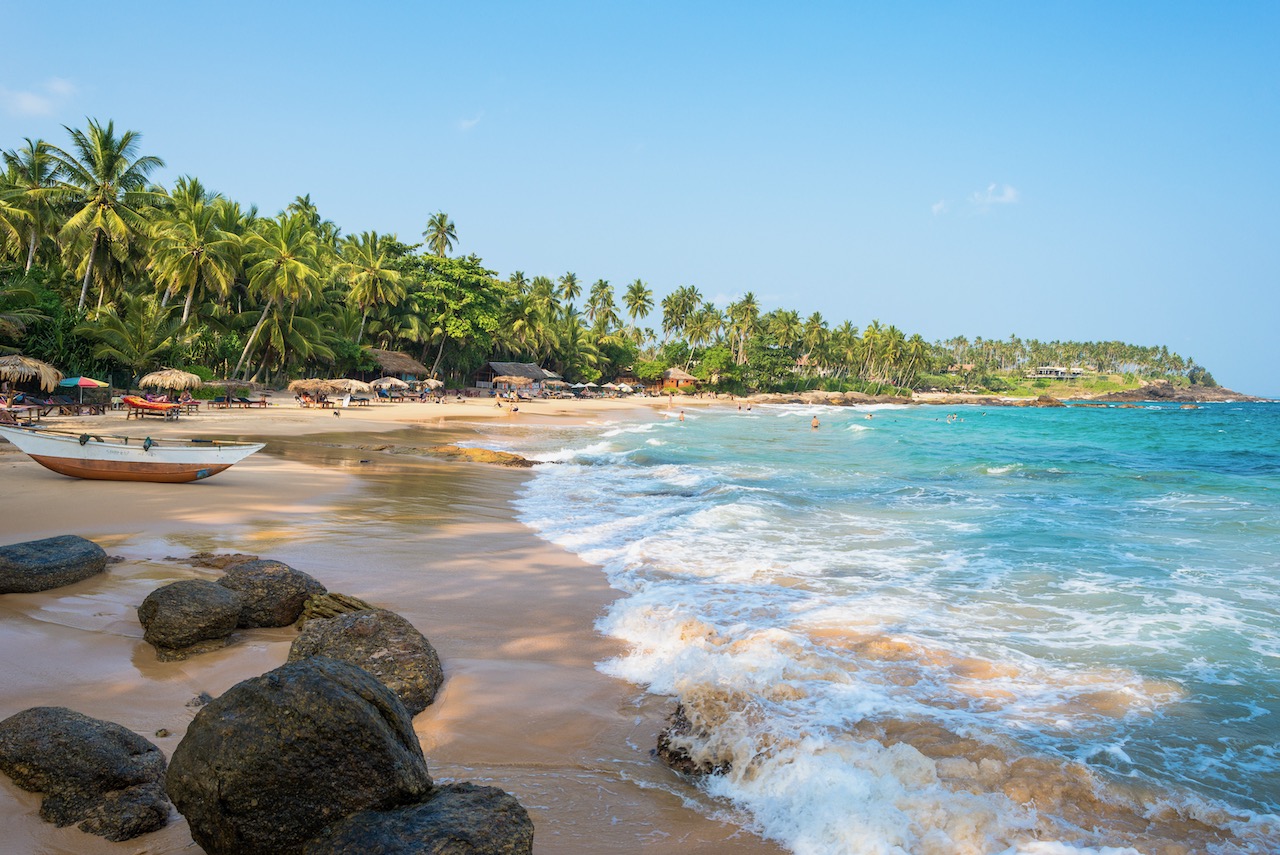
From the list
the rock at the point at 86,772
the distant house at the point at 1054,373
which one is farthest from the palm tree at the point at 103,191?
the distant house at the point at 1054,373

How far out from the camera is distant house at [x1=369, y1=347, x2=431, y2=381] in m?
51.2

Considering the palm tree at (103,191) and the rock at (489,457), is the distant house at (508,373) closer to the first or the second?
the palm tree at (103,191)

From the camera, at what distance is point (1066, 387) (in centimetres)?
15050

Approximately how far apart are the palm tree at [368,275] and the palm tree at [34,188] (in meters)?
17.0

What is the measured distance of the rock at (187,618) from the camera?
18.8ft

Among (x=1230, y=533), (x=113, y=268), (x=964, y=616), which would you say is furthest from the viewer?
(x=113, y=268)

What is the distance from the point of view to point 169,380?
2906 centimetres

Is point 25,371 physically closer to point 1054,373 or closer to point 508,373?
point 508,373

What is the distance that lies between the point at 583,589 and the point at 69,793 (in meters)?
5.60

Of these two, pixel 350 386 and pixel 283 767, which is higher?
pixel 350 386

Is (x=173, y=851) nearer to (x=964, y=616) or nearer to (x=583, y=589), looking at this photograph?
(x=583, y=589)

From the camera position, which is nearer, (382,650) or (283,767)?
(283,767)

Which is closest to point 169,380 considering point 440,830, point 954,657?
point 954,657

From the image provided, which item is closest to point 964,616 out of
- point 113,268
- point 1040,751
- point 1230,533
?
point 1040,751
